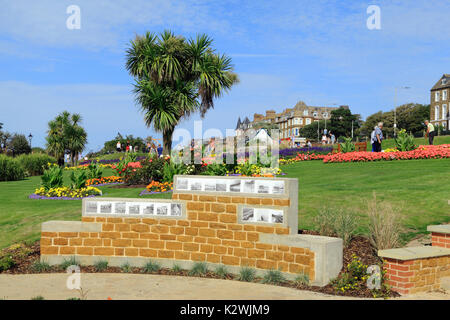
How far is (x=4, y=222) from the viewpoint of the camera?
43.3 feet

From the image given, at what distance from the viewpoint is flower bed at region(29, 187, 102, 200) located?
1673 cm

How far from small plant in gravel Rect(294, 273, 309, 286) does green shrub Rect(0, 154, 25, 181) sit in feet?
82.4

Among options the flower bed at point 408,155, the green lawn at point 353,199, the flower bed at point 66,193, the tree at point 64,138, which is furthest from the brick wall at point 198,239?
the tree at point 64,138

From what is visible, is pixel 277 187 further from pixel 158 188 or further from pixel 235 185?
pixel 158 188

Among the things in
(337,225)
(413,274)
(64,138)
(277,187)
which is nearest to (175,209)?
(277,187)

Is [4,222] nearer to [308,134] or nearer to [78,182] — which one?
[78,182]

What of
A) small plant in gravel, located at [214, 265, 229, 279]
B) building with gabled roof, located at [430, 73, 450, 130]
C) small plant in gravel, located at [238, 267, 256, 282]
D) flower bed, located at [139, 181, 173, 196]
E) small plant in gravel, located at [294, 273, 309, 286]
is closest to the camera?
small plant in gravel, located at [294, 273, 309, 286]

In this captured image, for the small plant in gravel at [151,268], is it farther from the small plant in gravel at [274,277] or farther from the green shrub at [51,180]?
the green shrub at [51,180]

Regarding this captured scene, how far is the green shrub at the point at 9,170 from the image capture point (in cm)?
2783

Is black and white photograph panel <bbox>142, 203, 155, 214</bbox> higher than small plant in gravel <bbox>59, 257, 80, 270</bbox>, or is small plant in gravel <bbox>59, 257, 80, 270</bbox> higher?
black and white photograph panel <bbox>142, 203, 155, 214</bbox>

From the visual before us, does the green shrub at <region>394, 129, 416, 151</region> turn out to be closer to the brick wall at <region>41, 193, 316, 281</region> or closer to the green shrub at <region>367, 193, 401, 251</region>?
the green shrub at <region>367, 193, 401, 251</region>

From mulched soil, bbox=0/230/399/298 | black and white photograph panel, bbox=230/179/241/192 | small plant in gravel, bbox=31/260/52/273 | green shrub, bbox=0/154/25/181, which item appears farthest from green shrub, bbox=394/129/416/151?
green shrub, bbox=0/154/25/181

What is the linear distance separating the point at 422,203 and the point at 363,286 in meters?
5.33

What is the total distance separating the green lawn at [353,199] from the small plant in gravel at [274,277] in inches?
99.2
